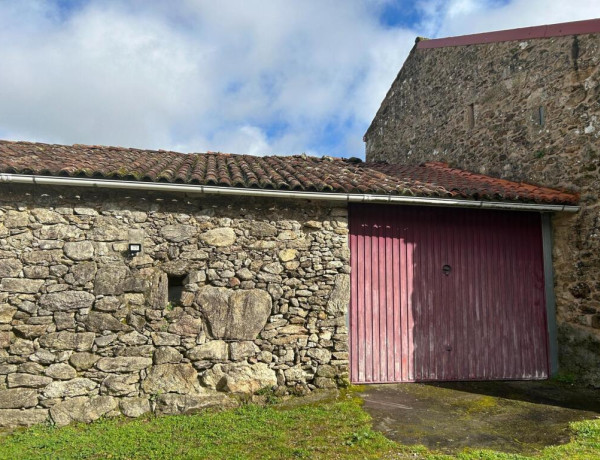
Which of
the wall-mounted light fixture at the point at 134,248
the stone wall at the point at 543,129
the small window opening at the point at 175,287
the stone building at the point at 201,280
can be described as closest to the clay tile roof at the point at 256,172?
the stone building at the point at 201,280

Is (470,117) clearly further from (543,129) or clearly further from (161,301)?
(161,301)

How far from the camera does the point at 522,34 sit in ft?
25.2

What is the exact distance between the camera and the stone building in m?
5.06

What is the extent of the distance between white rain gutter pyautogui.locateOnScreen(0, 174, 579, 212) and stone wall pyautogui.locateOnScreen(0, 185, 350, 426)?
0.82ft

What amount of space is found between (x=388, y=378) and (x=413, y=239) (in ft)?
6.80

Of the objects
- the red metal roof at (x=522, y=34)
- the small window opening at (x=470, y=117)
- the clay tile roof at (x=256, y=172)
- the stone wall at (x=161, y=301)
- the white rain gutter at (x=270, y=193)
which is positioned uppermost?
the red metal roof at (x=522, y=34)

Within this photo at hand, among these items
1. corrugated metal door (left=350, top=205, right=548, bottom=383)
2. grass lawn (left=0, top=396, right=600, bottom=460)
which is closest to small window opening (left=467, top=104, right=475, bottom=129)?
corrugated metal door (left=350, top=205, right=548, bottom=383)

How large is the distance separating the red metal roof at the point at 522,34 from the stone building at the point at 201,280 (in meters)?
2.57

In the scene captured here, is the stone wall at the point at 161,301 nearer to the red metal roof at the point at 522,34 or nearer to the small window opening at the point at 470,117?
the small window opening at the point at 470,117

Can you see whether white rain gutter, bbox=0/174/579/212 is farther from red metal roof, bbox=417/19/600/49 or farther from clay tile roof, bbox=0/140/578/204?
red metal roof, bbox=417/19/600/49

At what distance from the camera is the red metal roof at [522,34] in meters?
6.63

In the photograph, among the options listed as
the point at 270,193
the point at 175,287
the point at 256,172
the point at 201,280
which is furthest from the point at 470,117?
the point at 175,287

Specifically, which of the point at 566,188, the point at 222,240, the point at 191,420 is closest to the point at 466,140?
the point at 566,188

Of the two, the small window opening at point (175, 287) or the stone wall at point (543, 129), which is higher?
the stone wall at point (543, 129)
